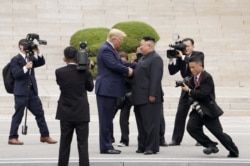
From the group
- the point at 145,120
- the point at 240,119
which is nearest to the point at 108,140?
the point at 145,120

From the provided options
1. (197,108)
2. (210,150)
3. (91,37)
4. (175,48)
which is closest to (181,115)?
(175,48)

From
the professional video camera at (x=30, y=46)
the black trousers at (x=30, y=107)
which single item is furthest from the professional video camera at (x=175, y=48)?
the black trousers at (x=30, y=107)

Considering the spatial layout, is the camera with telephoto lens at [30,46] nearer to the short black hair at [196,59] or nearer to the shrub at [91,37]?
the short black hair at [196,59]

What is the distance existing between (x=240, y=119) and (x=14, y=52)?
9237mm

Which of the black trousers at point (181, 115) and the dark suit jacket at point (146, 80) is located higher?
the dark suit jacket at point (146, 80)

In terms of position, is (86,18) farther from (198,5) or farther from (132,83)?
(132,83)

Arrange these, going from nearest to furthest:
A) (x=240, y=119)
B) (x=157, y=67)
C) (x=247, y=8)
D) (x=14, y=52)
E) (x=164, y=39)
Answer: (x=157, y=67) → (x=240, y=119) → (x=14, y=52) → (x=164, y=39) → (x=247, y=8)

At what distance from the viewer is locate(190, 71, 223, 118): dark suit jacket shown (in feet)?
42.2

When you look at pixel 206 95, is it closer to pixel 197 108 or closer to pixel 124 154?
pixel 197 108

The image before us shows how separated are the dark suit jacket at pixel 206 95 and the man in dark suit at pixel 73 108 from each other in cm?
178

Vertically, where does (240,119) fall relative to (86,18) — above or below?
below

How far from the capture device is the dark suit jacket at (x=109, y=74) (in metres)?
13.4

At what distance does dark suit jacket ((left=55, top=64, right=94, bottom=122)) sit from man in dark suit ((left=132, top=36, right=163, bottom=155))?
1575mm

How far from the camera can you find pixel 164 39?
28.6 m
